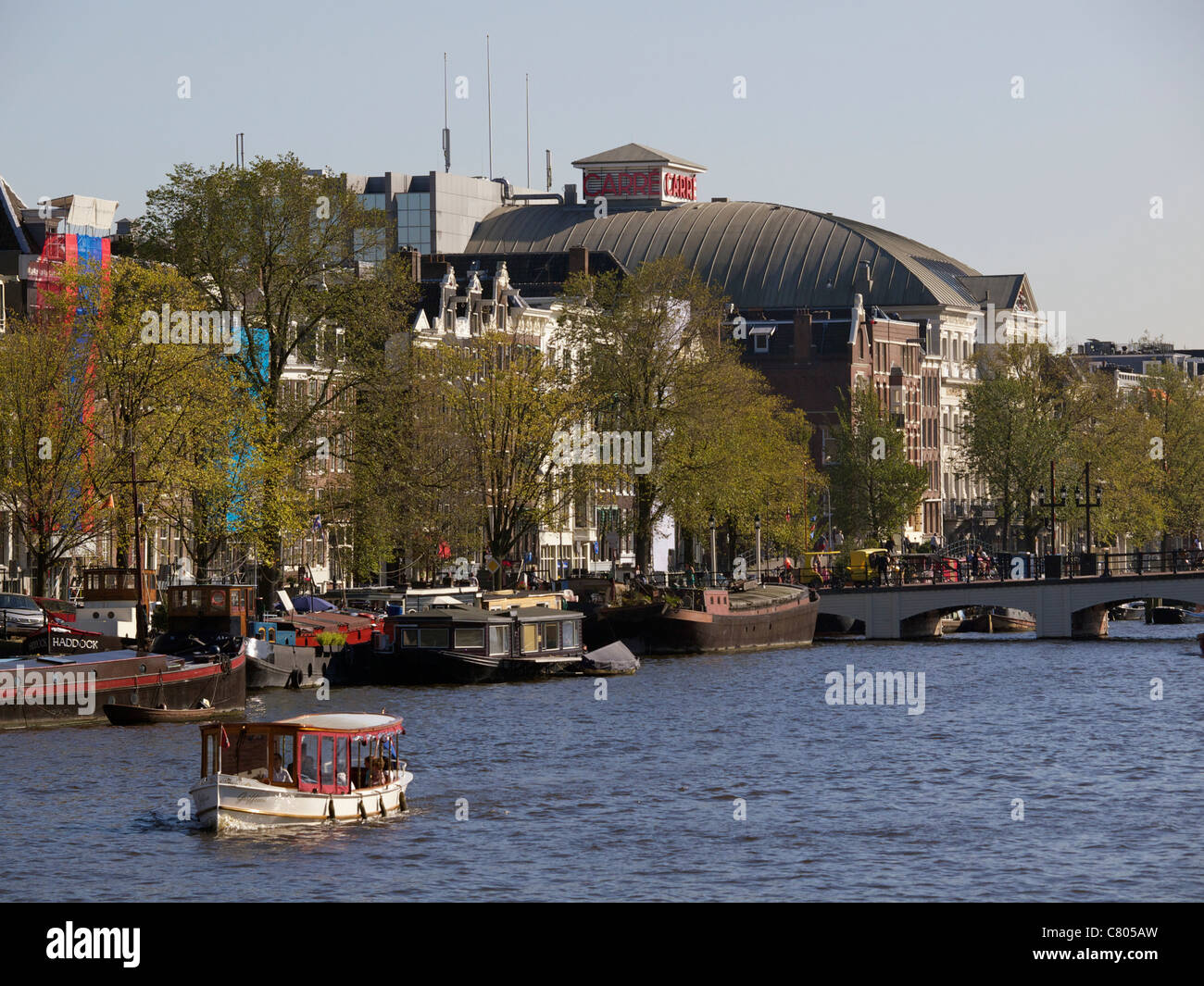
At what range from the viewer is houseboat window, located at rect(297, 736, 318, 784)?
163 ft

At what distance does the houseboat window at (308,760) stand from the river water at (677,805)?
1.46m

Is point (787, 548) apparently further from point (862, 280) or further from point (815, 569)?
point (862, 280)

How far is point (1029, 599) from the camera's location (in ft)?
412

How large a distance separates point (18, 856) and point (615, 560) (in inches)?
4011

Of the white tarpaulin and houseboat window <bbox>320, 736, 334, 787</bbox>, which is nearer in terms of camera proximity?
houseboat window <bbox>320, 736, 334, 787</bbox>

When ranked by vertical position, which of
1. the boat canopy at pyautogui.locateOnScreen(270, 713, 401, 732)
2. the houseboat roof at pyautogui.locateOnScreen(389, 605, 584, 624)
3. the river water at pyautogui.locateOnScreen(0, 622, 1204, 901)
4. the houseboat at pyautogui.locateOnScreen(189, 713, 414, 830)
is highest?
the houseboat roof at pyautogui.locateOnScreen(389, 605, 584, 624)

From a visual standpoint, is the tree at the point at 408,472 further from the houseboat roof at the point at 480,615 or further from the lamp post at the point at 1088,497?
the lamp post at the point at 1088,497

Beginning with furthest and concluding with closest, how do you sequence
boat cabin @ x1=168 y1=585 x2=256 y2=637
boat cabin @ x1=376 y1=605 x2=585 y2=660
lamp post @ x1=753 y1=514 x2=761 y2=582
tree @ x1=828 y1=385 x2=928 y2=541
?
tree @ x1=828 y1=385 x2=928 y2=541 < lamp post @ x1=753 y1=514 x2=761 y2=582 < boat cabin @ x1=376 y1=605 x2=585 y2=660 < boat cabin @ x1=168 y1=585 x2=256 y2=637

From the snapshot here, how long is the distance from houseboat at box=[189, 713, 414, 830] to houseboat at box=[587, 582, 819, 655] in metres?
52.3

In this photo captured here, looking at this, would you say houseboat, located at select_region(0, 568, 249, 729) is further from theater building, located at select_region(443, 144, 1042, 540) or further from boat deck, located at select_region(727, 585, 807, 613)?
theater building, located at select_region(443, 144, 1042, 540)

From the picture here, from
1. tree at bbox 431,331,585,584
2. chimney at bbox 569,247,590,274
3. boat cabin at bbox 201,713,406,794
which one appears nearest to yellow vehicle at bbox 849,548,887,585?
tree at bbox 431,331,585,584

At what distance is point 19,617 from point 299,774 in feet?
119

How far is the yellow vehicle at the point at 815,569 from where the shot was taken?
437 ft

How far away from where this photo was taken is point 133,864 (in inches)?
1734
